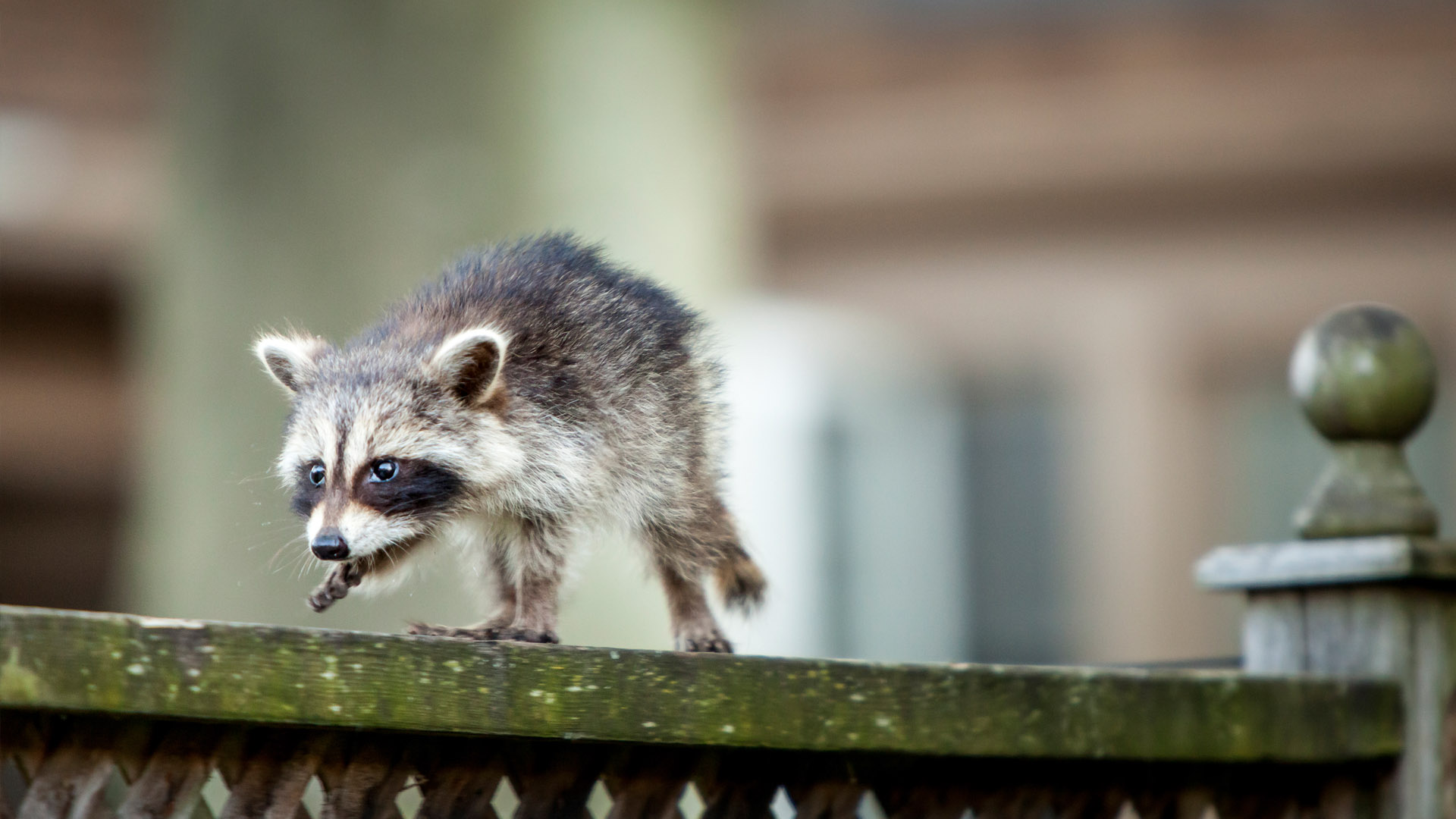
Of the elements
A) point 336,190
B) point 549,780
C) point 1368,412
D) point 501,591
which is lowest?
point 549,780

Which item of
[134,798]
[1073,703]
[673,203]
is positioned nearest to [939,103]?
[673,203]

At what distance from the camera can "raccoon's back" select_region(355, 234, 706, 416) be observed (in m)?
2.26

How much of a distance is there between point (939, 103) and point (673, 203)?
3.91 m

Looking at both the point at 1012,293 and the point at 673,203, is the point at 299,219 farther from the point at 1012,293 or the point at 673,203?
the point at 1012,293

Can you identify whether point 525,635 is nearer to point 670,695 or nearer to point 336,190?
point 670,695

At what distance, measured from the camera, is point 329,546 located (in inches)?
80.3

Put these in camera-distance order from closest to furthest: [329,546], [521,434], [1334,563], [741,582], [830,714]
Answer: [830,714]
[329,546]
[521,434]
[1334,563]
[741,582]

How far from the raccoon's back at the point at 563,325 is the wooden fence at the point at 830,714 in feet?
1.79

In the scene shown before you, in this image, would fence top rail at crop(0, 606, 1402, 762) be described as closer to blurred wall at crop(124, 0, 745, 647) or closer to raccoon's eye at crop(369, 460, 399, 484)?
raccoon's eye at crop(369, 460, 399, 484)

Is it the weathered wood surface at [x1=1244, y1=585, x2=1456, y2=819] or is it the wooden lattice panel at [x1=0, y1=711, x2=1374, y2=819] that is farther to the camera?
the weathered wood surface at [x1=1244, y1=585, x2=1456, y2=819]

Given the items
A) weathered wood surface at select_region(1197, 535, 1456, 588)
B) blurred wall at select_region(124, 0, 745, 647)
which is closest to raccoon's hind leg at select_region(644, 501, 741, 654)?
weathered wood surface at select_region(1197, 535, 1456, 588)

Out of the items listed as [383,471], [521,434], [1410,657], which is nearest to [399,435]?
[383,471]

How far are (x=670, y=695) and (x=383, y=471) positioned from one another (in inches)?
24.5

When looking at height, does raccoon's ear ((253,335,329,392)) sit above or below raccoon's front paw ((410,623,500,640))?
above
